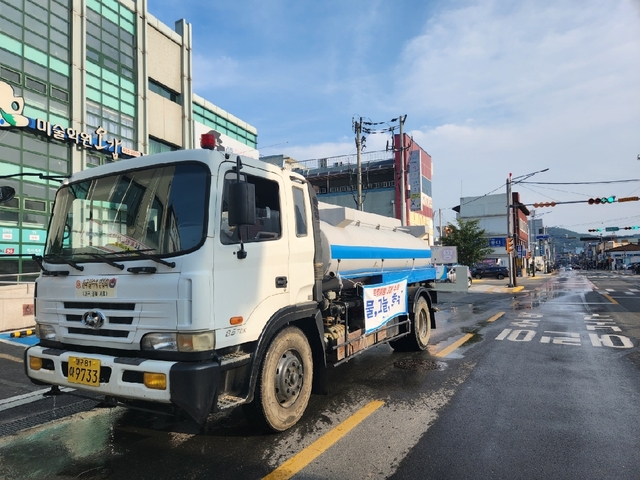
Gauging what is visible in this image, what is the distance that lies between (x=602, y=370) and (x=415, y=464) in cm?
450

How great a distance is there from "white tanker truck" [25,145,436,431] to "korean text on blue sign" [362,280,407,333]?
1153 millimetres

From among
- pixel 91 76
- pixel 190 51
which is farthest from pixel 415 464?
pixel 190 51

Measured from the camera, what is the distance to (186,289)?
335 centimetres

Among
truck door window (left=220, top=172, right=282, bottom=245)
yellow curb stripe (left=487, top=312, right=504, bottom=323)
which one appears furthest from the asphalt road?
yellow curb stripe (left=487, top=312, right=504, bottom=323)

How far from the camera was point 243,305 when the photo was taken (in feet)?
12.2

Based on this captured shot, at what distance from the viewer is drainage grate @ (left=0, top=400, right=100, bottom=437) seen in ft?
14.0

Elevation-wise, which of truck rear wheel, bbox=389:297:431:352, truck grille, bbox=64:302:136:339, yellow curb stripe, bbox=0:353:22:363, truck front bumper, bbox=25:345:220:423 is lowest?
yellow curb stripe, bbox=0:353:22:363

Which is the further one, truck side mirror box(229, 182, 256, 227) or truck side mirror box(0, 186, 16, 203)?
truck side mirror box(0, 186, 16, 203)

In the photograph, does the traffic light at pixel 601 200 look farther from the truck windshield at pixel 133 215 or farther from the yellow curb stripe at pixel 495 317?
the truck windshield at pixel 133 215

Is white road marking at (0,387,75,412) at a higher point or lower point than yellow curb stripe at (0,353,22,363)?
lower

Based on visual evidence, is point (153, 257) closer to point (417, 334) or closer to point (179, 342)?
point (179, 342)

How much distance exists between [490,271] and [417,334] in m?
40.0

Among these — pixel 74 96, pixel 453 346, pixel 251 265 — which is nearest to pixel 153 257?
pixel 251 265

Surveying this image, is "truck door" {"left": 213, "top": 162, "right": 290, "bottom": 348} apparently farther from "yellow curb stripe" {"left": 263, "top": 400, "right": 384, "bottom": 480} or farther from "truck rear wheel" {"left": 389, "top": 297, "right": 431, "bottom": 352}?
"truck rear wheel" {"left": 389, "top": 297, "right": 431, "bottom": 352}
